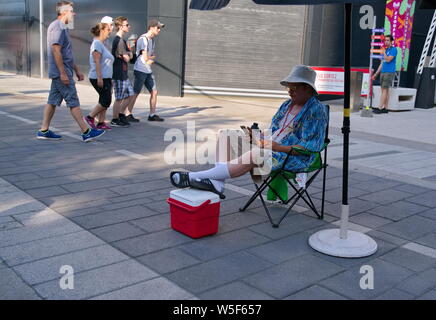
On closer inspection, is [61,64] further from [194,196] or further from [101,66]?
[194,196]

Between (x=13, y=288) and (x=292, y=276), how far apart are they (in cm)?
178

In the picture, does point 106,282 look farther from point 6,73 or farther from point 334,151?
point 6,73

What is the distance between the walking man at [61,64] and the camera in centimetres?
685

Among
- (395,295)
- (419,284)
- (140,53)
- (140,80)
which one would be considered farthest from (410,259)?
(140,53)

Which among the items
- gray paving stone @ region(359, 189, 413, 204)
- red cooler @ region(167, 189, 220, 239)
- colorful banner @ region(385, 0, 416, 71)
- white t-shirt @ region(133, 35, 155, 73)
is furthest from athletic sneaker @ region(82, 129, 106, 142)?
colorful banner @ region(385, 0, 416, 71)

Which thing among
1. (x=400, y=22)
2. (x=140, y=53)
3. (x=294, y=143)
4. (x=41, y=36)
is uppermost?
(x=400, y=22)

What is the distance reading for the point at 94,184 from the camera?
17.3 feet

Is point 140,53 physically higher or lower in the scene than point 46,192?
higher

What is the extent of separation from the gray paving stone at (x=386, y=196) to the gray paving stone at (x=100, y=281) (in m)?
2.87

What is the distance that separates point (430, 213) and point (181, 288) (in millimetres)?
2896

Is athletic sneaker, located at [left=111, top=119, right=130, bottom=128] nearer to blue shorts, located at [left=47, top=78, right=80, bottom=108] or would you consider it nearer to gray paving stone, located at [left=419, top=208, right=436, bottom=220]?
blue shorts, located at [left=47, top=78, right=80, bottom=108]

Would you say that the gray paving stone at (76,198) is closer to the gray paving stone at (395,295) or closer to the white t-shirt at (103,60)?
the gray paving stone at (395,295)

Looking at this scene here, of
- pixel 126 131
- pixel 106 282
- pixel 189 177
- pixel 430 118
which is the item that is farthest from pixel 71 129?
pixel 430 118

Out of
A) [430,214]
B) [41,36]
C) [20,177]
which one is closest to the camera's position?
[430,214]
